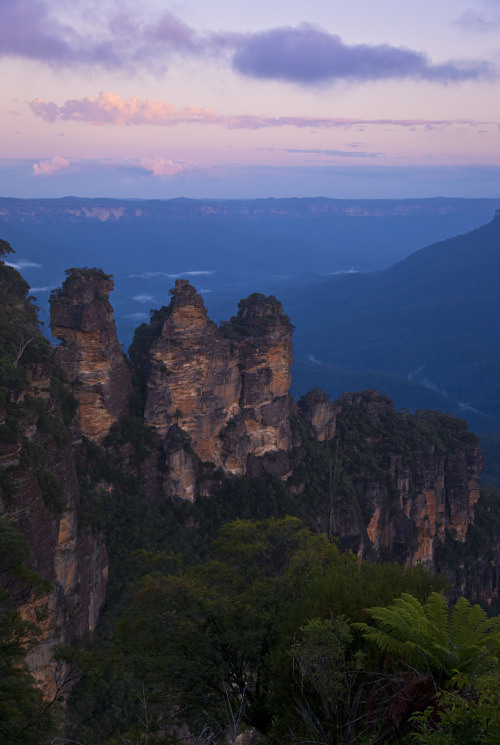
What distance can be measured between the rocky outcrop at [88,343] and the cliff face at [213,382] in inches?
119

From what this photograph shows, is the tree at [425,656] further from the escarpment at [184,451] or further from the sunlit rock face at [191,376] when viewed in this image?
the sunlit rock face at [191,376]

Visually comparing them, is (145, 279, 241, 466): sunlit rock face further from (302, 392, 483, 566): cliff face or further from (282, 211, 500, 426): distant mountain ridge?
(282, 211, 500, 426): distant mountain ridge

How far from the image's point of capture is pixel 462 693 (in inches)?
351

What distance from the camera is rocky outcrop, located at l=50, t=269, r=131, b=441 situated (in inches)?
1197

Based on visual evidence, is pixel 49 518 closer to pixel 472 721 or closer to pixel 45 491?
pixel 45 491

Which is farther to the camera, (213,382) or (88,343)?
(213,382)

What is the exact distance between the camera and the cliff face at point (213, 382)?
34.4 metres

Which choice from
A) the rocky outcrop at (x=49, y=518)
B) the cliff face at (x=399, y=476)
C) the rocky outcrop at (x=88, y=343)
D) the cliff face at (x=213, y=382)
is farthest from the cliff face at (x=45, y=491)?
the cliff face at (x=399, y=476)

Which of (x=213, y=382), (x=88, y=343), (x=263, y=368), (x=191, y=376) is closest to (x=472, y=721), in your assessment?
(x=88, y=343)

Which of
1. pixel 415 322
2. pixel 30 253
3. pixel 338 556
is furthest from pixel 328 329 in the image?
pixel 338 556

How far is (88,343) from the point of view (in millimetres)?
30688

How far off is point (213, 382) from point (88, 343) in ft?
28.8

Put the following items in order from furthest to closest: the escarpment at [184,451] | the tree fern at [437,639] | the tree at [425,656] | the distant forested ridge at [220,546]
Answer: the escarpment at [184,451], the distant forested ridge at [220,546], the tree fern at [437,639], the tree at [425,656]

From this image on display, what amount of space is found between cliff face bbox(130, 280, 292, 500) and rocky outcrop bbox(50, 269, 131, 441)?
9.94ft
